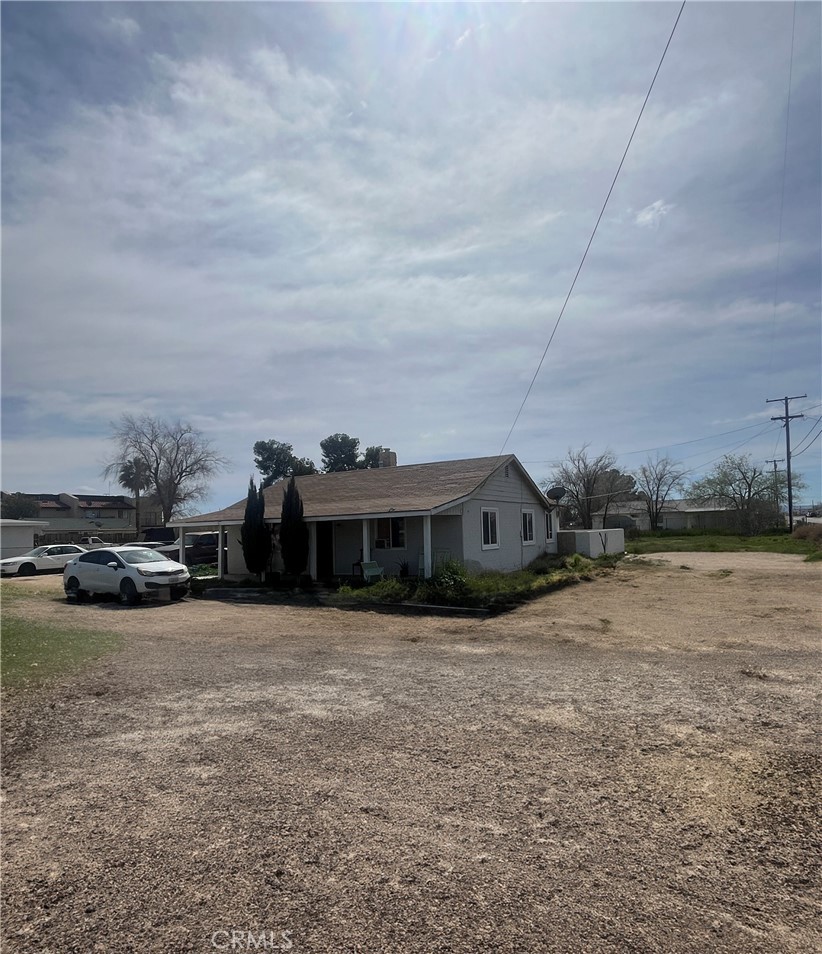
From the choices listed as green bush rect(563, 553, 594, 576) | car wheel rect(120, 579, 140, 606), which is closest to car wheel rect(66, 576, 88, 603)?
car wheel rect(120, 579, 140, 606)

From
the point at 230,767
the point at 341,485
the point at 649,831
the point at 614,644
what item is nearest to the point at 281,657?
the point at 230,767

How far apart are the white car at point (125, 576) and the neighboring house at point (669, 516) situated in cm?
4795

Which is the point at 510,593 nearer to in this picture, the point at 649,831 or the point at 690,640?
the point at 690,640

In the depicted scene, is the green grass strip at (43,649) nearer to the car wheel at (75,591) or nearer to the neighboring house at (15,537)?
the car wheel at (75,591)

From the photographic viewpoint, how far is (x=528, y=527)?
24219 millimetres

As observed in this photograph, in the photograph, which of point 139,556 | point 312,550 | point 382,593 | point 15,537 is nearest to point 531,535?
point 312,550

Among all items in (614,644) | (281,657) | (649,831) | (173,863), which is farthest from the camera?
(614,644)

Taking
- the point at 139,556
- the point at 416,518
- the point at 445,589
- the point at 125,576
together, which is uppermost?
the point at 416,518

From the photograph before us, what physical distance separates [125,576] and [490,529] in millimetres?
11078

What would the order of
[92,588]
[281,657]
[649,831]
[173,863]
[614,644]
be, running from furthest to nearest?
[92,588], [614,644], [281,657], [649,831], [173,863]

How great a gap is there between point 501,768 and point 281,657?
201 inches

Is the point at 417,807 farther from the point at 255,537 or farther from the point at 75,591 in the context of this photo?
the point at 255,537

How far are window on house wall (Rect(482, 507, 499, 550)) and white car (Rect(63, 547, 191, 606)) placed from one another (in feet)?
30.1

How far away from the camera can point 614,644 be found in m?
9.68
